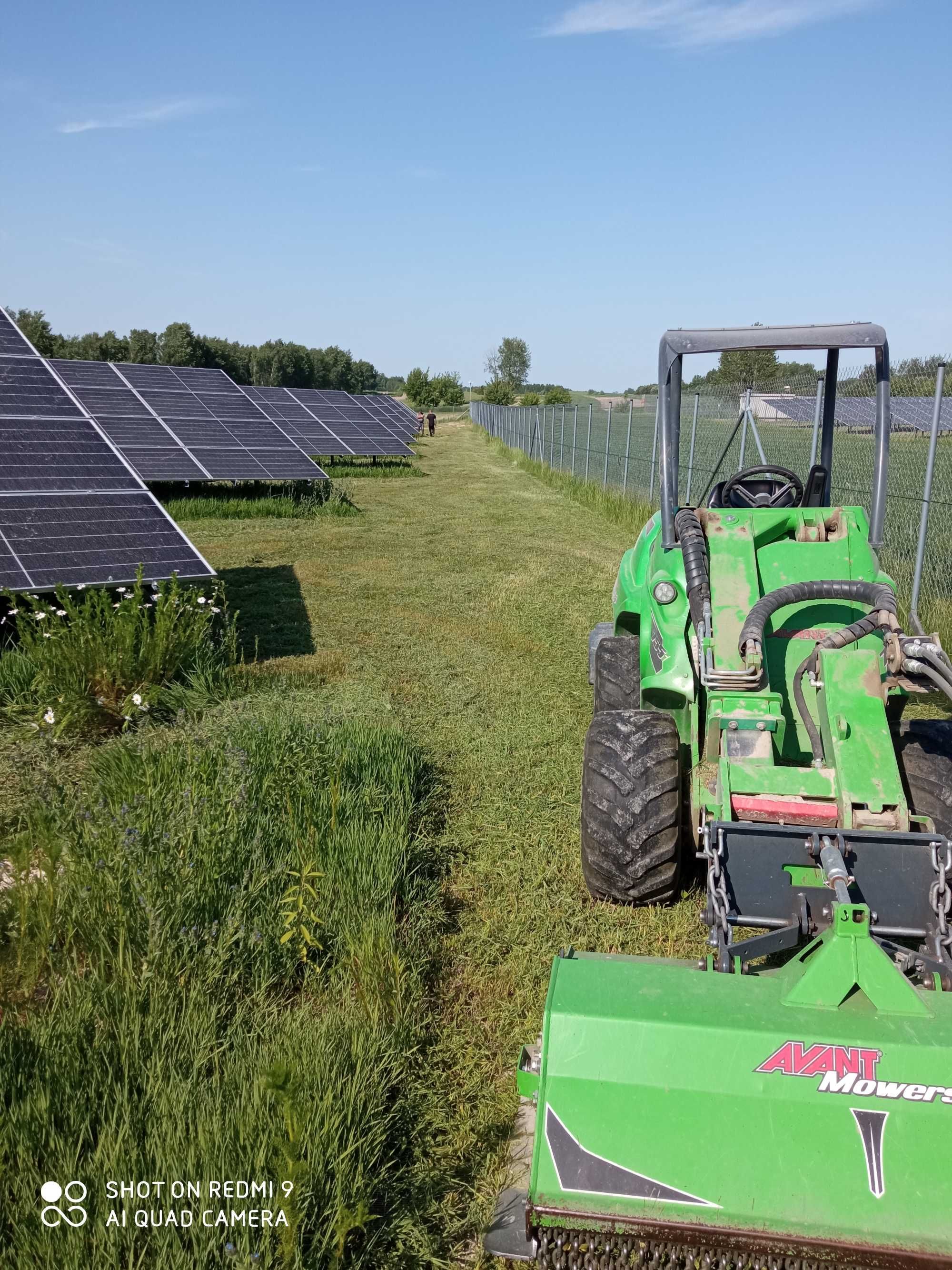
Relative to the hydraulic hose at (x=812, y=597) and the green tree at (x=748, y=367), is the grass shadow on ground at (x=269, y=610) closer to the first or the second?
the green tree at (x=748, y=367)

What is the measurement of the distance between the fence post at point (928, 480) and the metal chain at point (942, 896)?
4465 millimetres

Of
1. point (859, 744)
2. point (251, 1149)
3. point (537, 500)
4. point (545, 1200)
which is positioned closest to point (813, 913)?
point (859, 744)

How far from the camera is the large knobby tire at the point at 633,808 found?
3.57 metres

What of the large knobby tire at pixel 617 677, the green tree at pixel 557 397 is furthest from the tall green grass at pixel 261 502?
the green tree at pixel 557 397

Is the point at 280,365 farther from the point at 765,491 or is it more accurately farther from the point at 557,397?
the point at 765,491

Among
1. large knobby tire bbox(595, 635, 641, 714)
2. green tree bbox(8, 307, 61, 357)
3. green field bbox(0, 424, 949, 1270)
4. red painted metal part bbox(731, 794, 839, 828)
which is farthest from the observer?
green tree bbox(8, 307, 61, 357)

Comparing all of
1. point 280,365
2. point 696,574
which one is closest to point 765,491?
point 696,574

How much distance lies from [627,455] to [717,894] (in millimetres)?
14011

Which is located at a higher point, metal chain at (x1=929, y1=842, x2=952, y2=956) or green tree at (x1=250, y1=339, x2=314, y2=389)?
green tree at (x1=250, y1=339, x2=314, y2=389)

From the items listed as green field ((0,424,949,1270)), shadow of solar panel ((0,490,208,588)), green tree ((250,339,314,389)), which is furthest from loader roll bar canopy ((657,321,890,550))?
green tree ((250,339,314,389))

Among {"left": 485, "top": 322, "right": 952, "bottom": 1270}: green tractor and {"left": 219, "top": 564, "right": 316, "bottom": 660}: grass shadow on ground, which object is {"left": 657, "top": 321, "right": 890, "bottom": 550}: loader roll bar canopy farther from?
{"left": 219, "top": 564, "right": 316, "bottom": 660}: grass shadow on ground

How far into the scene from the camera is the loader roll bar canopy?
420 centimetres

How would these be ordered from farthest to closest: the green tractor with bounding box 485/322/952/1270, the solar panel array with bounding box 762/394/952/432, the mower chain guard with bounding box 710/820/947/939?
the solar panel array with bounding box 762/394/952/432 → the mower chain guard with bounding box 710/820/947/939 → the green tractor with bounding box 485/322/952/1270

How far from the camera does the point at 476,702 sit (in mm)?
6645
